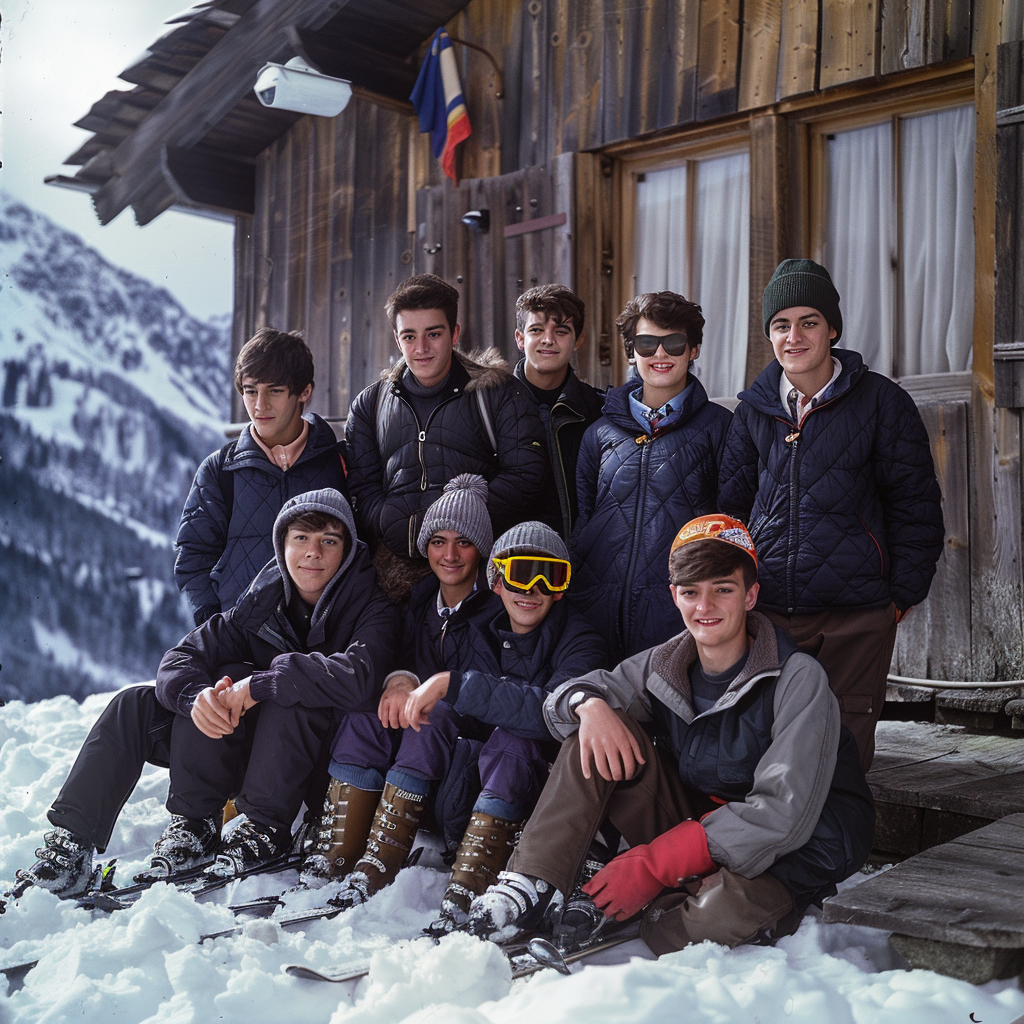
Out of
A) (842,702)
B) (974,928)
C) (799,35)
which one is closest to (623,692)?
(842,702)

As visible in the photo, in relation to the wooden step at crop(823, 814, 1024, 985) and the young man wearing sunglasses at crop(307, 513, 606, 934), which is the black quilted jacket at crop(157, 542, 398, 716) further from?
the wooden step at crop(823, 814, 1024, 985)

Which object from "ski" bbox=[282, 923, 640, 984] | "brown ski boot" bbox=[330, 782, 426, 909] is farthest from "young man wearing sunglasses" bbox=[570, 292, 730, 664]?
"ski" bbox=[282, 923, 640, 984]

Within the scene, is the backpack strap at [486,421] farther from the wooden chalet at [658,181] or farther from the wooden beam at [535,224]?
the wooden beam at [535,224]

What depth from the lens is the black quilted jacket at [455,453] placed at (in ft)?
12.5

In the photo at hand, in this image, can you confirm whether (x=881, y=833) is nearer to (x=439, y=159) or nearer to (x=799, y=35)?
(x=799, y=35)

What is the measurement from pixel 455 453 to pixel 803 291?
135 cm

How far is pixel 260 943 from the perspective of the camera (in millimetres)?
2494

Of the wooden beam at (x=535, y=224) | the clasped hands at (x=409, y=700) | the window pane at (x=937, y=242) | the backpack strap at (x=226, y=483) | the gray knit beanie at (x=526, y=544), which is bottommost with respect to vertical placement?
the clasped hands at (x=409, y=700)

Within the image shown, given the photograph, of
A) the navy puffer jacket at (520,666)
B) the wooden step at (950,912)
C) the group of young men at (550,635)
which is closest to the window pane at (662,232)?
the group of young men at (550,635)

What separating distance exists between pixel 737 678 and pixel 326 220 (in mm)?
5281

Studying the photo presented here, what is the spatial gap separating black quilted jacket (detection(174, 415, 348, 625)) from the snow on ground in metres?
1.33

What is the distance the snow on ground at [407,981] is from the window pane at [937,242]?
2749 millimetres

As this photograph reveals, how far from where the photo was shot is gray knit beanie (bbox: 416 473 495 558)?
3.50 meters

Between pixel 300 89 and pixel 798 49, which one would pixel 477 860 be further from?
pixel 300 89
